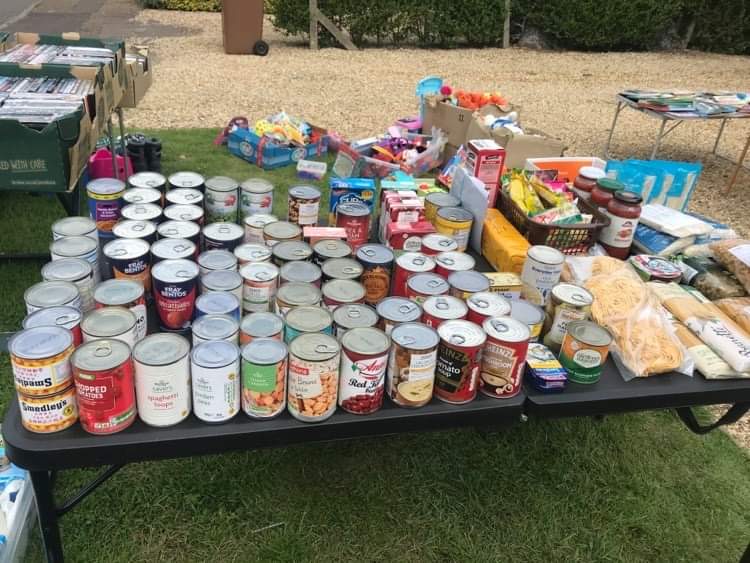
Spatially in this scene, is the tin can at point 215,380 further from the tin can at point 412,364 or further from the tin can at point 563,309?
the tin can at point 563,309

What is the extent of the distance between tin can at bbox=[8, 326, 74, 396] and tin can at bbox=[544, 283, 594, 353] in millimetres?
1334

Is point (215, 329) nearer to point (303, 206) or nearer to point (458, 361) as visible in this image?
point (458, 361)

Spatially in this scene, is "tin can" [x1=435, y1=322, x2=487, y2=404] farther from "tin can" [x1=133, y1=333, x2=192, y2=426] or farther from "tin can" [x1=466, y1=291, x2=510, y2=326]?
"tin can" [x1=133, y1=333, x2=192, y2=426]

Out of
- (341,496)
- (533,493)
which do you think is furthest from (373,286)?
(533,493)

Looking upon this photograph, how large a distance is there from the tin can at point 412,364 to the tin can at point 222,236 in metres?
0.67

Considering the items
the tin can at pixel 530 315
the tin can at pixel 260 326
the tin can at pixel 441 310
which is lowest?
the tin can at pixel 530 315

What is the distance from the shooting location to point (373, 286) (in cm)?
198

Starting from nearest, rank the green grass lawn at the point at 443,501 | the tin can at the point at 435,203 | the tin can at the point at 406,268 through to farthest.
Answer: the tin can at the point at 406,268 < the green grass lawn at the point at 443,501 < the tin can at the point at 435,203

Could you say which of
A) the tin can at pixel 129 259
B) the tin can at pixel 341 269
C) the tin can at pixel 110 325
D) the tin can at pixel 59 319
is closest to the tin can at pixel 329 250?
the tin can at pixel 341 269

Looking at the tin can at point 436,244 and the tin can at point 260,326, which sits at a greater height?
the tin can at point 436,244

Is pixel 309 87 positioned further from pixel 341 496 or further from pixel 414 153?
pixel 341 496

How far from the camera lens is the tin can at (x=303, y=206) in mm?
A: 2203

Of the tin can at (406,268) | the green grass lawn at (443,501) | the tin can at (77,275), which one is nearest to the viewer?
the tin can at (77,275)

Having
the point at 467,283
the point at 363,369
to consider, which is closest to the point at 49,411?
the point at 363,369
